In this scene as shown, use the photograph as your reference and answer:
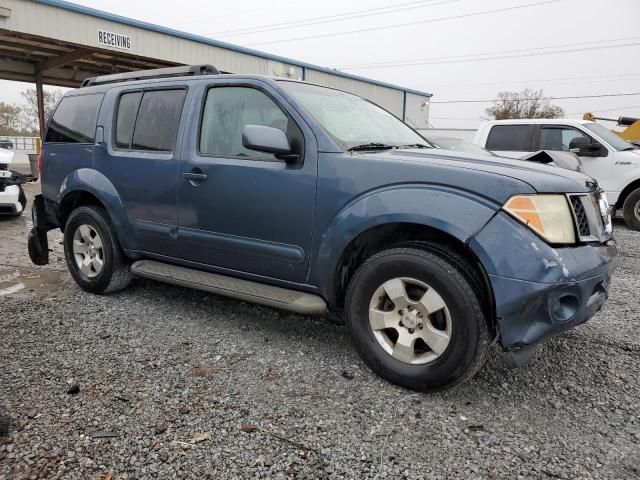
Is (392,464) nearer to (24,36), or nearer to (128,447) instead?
(128,447)

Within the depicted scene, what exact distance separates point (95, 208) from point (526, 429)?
12.2 ft

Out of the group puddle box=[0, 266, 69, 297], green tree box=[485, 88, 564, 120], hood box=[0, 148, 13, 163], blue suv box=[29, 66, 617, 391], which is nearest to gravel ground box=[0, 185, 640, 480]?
blue suv box=[29, 66, 617, 391]

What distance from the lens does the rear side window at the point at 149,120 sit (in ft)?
12.4

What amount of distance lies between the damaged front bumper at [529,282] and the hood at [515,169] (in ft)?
0.86

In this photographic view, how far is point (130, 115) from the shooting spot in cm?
409

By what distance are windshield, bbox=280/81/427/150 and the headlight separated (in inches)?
42.9

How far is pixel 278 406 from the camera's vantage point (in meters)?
2.55

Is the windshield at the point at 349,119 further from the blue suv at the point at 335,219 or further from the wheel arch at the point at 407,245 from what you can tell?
the wheel arch at the point at 407,245

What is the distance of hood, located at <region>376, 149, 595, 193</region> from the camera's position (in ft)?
8.21

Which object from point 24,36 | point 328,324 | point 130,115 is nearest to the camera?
point 328,324

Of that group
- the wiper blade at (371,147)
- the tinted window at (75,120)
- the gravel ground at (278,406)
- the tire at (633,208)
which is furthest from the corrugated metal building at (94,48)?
the tire at (633,208)

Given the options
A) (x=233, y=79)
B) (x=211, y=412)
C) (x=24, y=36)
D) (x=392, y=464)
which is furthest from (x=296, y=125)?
(x=24, y=36)

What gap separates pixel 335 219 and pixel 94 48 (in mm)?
15116

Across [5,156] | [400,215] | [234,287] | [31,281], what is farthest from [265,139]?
[5,156]
